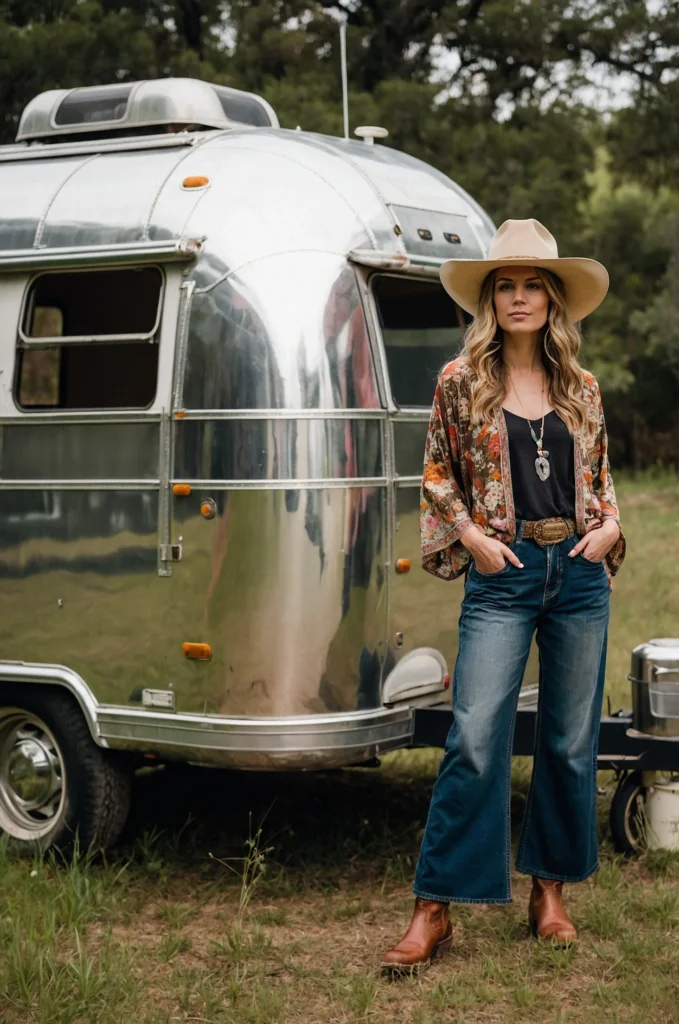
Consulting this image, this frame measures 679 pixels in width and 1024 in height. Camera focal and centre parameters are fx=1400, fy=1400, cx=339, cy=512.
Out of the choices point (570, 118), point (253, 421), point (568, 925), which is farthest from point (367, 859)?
point (570, 118)

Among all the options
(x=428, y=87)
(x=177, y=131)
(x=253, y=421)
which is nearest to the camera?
(x=253, y=421)

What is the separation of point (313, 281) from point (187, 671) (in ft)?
4.62

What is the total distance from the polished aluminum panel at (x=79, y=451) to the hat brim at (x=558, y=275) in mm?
1241

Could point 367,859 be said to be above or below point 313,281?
below

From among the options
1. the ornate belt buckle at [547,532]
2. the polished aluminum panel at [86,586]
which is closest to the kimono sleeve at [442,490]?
the ornate belt buckle at [547,532]

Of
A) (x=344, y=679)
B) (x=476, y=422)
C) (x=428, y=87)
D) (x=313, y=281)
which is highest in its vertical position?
(x=428, y=87)


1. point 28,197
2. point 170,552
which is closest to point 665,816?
point 170,552

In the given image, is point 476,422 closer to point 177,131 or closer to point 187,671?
point 187,671

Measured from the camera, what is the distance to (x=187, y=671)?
4.81 meters

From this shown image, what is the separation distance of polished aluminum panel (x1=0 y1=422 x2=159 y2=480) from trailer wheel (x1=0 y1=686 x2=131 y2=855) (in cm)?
83

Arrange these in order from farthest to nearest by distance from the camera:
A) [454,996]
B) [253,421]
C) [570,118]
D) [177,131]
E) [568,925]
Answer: [570,118] < [177,131] < [253,421] < [568,925] < [454,996]

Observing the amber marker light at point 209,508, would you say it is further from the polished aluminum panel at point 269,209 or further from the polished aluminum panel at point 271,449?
the polished aluminum panel at point 269,209

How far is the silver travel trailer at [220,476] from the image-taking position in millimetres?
4711

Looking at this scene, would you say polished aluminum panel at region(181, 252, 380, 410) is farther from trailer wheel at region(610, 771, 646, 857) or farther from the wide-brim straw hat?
trailer wheel at region(610, 771, 646, 857)
